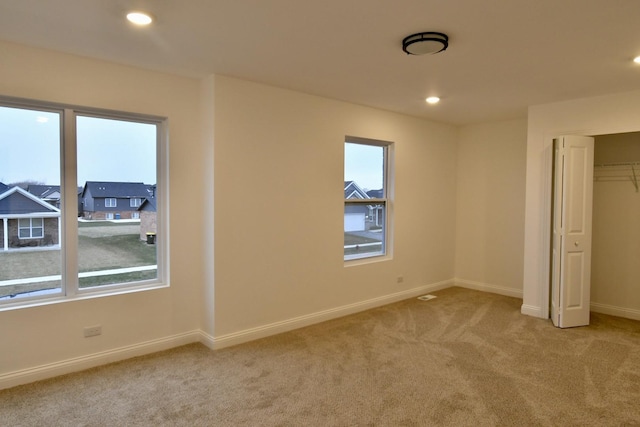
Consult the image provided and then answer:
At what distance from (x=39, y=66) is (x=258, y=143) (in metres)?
1.73

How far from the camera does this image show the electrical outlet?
312 cm

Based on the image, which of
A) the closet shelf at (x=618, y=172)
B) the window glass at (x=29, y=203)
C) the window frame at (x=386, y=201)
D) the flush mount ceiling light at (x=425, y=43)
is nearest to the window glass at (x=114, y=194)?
the window glass at (x=29, y=203)

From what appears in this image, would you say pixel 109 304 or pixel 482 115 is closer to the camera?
pixel 109 304

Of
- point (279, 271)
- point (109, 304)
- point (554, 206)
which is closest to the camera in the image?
point (109, 304)

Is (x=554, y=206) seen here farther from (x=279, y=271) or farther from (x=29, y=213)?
(x=29, y=213)

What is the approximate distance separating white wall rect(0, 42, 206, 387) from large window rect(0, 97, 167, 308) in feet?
0.39

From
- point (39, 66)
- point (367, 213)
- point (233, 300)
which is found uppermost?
point (39, 66)

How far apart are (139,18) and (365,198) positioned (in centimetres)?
318

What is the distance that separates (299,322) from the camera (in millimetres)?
4102

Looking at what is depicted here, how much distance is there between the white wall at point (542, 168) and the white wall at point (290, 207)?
1.38m

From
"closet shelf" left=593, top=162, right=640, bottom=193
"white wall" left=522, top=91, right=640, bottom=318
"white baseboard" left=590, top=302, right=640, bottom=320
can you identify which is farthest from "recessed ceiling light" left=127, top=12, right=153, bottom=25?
"white baseboard" left=590, top=302, right=640, bottom=320

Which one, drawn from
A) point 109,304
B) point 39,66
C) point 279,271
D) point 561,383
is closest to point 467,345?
point 561,383

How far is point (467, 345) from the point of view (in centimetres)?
362

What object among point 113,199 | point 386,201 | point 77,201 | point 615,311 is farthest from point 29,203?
point 615,311
